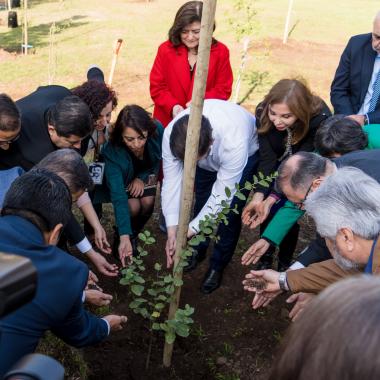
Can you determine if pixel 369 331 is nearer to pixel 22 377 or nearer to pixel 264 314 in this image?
pixel 22 377

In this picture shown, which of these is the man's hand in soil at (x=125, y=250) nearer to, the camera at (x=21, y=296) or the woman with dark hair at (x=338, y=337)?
the camera at (x=21, y=296)

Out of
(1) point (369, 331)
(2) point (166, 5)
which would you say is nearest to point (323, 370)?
(1) point (369, 331)

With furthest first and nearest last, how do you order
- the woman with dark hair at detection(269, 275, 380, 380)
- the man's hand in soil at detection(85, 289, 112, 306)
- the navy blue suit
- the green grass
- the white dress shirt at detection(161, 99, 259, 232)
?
the green grass < the white dress shirt at detection(161, 99, 259, 232) < the man's hand in soil at detection(85, 289, 112, 306) < the navy blue suit < the woman with dark hair at detection(269, 275, 380, 380)

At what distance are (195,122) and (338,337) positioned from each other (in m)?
1.45

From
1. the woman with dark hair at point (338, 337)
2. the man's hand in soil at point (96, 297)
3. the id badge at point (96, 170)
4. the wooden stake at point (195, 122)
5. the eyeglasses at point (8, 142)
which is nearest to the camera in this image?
the woman with dark hair at point (338, 337)

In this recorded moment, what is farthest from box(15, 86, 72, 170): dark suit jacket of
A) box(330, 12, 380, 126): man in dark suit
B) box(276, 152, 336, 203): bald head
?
box(330, 12, 380, 126): man in dark suit

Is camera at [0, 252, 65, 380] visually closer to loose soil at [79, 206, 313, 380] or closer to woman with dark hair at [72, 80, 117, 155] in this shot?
loose soil at [79, 206, 313, 380]

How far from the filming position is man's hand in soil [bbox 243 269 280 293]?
274 cm

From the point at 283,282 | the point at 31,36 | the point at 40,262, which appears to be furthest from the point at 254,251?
the point at 31,36

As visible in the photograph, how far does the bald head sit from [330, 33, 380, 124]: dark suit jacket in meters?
1.37

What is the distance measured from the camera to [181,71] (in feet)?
13.3

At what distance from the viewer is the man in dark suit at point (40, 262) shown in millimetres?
1784

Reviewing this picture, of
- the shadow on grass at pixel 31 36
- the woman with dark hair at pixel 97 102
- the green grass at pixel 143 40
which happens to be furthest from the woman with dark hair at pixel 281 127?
the shadow on grass at pixel 31 36

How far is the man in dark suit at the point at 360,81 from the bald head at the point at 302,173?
1.23 m
